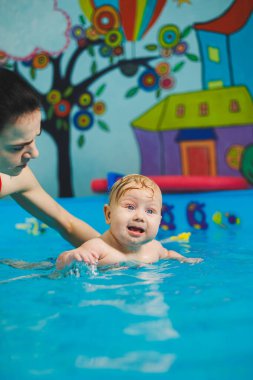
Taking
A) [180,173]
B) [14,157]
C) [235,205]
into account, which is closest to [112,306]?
[14,157]

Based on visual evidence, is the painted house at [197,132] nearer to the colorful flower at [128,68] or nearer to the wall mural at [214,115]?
the wall mural at [214,115]

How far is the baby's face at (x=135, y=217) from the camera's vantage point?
266cm

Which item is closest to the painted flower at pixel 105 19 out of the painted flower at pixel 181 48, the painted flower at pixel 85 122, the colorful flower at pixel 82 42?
the colorful flower at pixel 82 42

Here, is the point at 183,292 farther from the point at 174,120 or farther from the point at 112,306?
the point at 174,120

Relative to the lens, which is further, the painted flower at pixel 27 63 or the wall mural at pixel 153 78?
the painted flower at pixel 27 63

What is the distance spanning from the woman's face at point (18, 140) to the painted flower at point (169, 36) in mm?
4653

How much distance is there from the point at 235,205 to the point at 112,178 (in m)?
1.21

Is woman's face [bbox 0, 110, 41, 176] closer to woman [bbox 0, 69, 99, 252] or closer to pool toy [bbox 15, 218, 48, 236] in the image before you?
woman [bbox 0, 69, 99, 252]

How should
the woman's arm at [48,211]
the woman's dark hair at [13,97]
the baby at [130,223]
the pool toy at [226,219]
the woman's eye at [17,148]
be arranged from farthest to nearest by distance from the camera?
1. the pool toy at [226,219]
2. the woman's arm at [48,211]
3. the baby at [130,223]
4. the woman's eye at [17,148]
5. the woman's dark hair at [13,97]

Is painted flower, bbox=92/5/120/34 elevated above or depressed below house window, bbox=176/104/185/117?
above

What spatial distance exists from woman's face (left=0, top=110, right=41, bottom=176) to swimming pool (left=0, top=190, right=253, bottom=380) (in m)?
0.52

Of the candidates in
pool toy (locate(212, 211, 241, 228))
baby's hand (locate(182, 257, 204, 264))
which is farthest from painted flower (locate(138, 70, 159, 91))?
baby's hand (locate(182, 257, 204, 264))

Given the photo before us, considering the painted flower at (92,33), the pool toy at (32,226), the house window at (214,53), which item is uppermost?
the painted flower at (92,33)

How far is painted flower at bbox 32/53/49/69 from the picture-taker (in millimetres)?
6516
